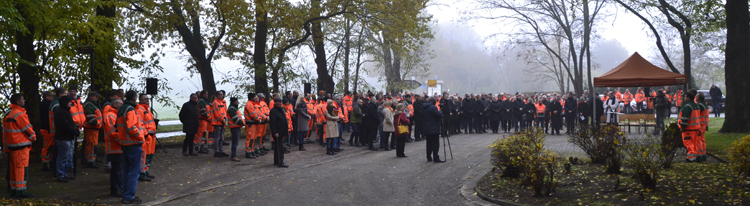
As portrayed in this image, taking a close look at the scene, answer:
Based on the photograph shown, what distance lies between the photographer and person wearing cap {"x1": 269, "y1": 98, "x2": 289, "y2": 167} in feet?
39.6

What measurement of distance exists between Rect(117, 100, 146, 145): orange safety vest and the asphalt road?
1.06m

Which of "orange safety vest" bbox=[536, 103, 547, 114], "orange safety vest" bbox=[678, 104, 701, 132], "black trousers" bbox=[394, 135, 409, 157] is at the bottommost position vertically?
"black trousers" bbox=[394, 135, 409, 157]

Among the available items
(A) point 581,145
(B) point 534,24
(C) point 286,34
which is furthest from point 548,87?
(A) point 581,145

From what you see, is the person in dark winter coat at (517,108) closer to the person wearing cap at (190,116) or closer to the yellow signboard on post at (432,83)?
the yellow signboard on post at (432,83)

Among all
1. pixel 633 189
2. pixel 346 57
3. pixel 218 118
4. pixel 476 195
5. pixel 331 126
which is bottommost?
pixel 476 195

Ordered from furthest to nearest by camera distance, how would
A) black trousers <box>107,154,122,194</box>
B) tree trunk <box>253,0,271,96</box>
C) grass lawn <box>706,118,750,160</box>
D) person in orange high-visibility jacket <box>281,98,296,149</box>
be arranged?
1. tree trunk <box>253,0,271,96</box>
2. person in orange high-visibility jacket <box>281,98,296,149</box>
3. grass lawn <box>706,118,750,160</box>
4. black trousers <box>107,154,122,194</box>

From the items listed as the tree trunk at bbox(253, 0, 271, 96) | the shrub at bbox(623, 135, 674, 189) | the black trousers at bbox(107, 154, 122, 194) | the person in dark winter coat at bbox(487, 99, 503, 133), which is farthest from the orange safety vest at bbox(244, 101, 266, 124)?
the person in dark winter coat at bbox(487, 99, 503, 133)

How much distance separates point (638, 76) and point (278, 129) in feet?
33.8

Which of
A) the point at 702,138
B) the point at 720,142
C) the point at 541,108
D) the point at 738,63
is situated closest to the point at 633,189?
the point at 702,138

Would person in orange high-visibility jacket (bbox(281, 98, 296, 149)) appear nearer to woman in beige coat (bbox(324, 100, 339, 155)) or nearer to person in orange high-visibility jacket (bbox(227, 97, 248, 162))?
woman in beige coat (bbox(324, 100, 339, 155))

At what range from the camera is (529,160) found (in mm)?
7773

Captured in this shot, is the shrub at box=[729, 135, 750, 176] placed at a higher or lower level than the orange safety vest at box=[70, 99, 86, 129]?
lower

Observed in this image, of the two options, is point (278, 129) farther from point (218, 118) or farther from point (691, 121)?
point (691, 121)

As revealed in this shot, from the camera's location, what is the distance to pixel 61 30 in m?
11.7
